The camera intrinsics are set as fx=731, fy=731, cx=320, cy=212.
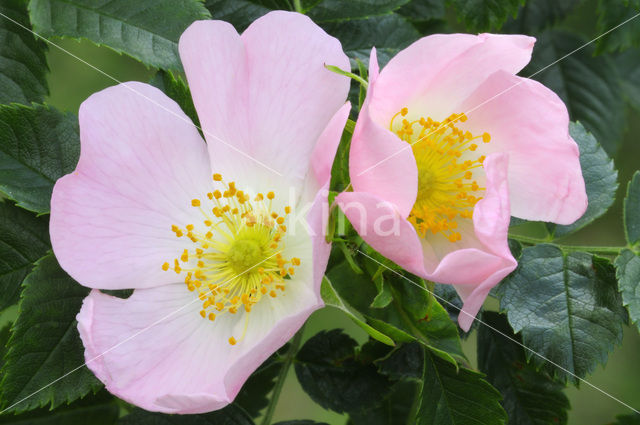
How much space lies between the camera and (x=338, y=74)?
2.29ft

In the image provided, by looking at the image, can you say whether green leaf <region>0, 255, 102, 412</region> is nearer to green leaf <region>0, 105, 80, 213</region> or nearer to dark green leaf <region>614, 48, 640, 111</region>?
green leaf <region>0, 105, 80, 213</region>

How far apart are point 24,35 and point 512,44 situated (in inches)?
22.0

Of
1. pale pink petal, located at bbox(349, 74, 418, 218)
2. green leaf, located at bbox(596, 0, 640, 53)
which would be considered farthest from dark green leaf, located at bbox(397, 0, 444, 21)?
pale pink petal, located at bbox(349, 74, 418, 218)

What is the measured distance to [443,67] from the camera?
0.71m

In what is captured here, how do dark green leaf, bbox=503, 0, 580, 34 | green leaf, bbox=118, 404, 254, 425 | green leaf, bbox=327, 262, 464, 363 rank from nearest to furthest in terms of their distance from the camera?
green leaf, bbox=327, 262, 464, 363, green leaf, bbox=118, 404, 254, 425, dark green leaf, bbox=503, 0, 580, 34

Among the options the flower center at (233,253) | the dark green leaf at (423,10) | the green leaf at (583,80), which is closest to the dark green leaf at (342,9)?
the dark green leaf at (423,10)

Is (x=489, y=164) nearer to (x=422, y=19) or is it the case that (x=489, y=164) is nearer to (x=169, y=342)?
(x=169, y=342)

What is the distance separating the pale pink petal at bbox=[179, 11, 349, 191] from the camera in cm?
70

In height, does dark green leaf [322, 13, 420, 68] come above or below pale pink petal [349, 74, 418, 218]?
below

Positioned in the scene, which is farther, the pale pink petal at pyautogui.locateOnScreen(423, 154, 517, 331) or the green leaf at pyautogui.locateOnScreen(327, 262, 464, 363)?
the green leaf at pyautogui.locateOnScreen(327, 262, 464, 363)

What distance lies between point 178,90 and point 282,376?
39 cm

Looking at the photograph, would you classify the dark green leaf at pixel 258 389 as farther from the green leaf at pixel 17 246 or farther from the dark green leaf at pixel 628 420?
the dark green leaf at pixel 628 420

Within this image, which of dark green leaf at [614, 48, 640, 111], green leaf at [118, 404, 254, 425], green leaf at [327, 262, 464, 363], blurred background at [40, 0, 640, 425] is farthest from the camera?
blurred background at [40, 0, 640, 425]

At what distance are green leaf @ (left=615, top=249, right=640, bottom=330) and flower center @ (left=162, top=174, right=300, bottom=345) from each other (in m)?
0.36
